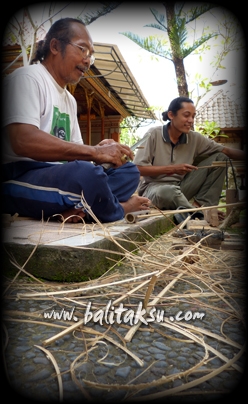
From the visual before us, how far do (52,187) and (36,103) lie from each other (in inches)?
16.6

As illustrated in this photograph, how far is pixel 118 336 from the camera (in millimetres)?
717

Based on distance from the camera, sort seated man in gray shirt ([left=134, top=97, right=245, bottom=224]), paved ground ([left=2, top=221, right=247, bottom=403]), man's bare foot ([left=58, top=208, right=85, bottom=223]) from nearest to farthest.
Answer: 1. paved ground ([left=2, top=221, right=247, bottom=403])
2. man's bare foot ([left=58, top=208, right=85, bottom=223])
3. seated man in gray shirt ([left=134, top=97, right=245, bottom=224])

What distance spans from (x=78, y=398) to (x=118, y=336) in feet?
0.77

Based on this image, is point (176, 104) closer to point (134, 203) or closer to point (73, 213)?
point (134, 203)

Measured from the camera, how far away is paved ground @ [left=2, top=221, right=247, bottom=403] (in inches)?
20.2

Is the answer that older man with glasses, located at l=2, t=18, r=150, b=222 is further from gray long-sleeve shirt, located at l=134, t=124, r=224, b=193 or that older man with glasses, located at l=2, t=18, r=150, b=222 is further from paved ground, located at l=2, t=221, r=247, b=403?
gray long-sleeve shirt, located at l=134, t=124, r=224, b=193

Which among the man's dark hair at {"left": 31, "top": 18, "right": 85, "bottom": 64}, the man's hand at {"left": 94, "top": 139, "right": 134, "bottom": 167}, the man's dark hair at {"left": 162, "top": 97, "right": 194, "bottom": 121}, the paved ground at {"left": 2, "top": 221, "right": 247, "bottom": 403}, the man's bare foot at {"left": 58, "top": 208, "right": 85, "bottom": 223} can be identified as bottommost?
the paved ground at {"left": 2, "top": 221, "right": 247, "bottom": 403}

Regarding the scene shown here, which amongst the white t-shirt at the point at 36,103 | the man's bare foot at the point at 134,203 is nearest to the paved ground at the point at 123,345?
the white t-shirt at the point at 36,103

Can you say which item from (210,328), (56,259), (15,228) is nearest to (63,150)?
(15,228)

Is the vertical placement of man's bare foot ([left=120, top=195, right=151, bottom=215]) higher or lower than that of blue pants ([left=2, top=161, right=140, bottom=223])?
lower

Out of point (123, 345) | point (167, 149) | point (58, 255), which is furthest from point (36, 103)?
point (167, 149)

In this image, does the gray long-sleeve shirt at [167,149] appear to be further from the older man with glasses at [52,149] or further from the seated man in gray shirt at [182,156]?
the older man with glasses at [52,149]

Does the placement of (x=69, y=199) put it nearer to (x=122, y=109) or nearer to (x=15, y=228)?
(x=15, y=228)

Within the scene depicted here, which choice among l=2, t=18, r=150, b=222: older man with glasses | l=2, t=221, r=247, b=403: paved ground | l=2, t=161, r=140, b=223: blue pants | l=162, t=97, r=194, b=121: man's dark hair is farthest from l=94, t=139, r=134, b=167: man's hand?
l=162, t=97, r=194, b=121: man's dark hair
